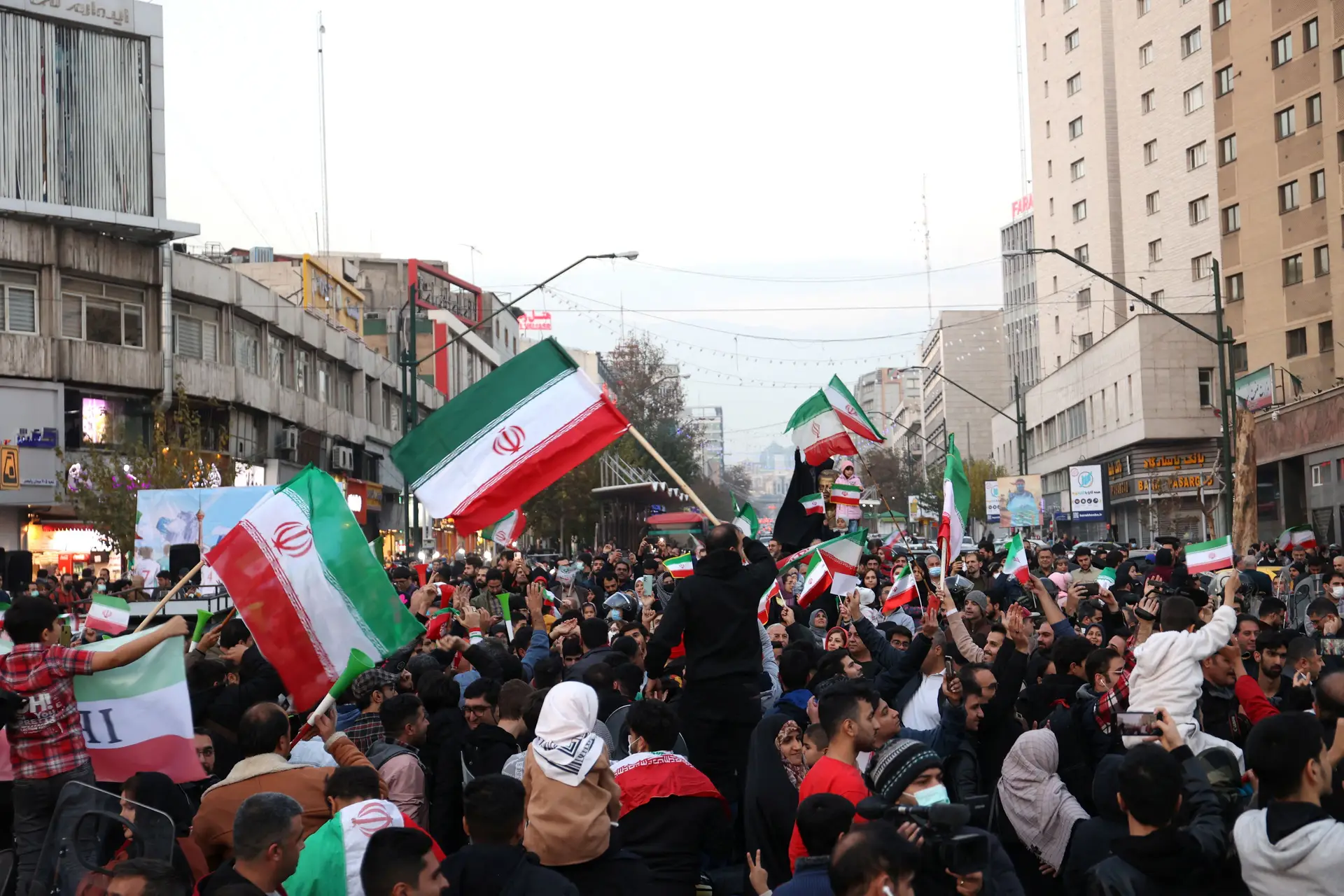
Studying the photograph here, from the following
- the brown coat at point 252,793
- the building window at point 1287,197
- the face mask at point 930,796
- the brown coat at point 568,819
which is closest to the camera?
the face mask at point 930,796

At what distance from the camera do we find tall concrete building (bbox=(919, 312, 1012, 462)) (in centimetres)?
14012

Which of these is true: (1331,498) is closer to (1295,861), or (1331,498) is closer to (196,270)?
(196,270)

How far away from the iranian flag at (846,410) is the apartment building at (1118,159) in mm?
41370

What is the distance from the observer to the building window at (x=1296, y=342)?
158ft

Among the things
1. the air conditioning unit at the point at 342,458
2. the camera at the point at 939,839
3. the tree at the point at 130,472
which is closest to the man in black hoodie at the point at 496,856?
the camera at the point at 939,839

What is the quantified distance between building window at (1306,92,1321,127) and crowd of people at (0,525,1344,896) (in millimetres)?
38678

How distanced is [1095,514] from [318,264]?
34.3 metres

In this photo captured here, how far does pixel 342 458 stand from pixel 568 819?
54.1 m

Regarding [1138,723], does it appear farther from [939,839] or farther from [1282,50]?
[1282,50]

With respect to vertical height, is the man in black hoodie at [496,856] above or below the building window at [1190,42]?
below

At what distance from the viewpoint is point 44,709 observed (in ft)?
22.6

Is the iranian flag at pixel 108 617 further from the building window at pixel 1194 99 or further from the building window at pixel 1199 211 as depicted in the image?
the building window at pixel 1194 99

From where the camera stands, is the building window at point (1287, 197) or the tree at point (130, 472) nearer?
the tree at point (130, 472)

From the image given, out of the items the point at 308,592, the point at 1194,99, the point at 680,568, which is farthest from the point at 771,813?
the point at 1194,99
